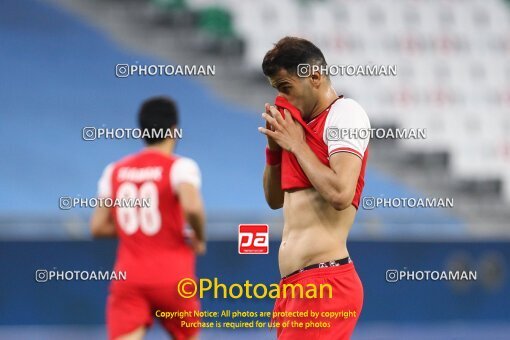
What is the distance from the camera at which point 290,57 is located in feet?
8.35

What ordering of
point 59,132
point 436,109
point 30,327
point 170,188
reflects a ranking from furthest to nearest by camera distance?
point 436,109
point 59,132
point 30,327
point 170,188

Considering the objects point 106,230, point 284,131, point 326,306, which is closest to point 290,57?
point 284,131

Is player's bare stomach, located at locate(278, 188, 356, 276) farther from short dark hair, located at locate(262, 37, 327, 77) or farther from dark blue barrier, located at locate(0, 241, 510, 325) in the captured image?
dark blue barrier, located at locate(0, 241, 510, 325)

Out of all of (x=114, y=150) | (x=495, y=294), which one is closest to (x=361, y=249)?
(x=495, y=294)

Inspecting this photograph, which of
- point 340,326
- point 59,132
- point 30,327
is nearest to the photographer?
point 340,326

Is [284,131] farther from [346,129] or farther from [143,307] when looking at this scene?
[143,307]

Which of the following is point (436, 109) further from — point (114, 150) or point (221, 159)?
point (114, 150)

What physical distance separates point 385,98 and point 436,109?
342mm

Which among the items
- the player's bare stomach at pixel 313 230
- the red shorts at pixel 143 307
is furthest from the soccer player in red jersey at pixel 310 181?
the red shorts at pixel 143 307

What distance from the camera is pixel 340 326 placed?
253 centimetres

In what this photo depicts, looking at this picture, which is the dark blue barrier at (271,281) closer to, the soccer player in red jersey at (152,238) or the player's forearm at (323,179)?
the soccer player in red jersey at (152,238)

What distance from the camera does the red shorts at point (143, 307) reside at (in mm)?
3344

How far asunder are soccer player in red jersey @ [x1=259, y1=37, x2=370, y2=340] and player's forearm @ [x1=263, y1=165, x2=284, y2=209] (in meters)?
0.08

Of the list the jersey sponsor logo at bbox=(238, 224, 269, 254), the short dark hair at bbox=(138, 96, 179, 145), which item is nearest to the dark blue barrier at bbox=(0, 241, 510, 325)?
the jersey sponsor logo at bbox=(238, 224, 269, 254)
